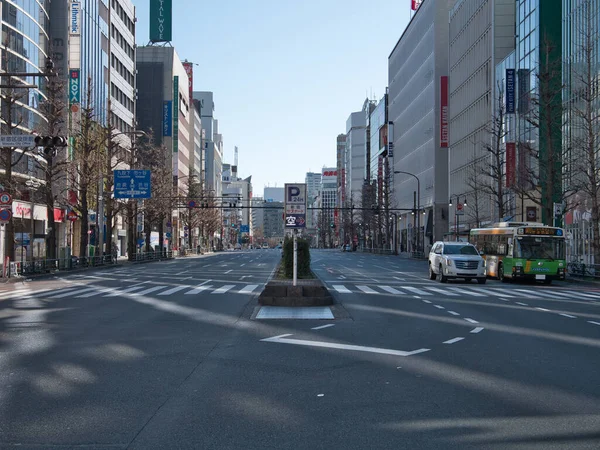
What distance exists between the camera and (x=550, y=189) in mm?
37562

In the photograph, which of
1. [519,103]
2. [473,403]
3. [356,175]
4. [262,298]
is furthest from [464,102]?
[356,175]

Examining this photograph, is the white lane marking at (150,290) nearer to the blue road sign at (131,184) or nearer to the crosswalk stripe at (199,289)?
the crosswalk stripe at (199,289)

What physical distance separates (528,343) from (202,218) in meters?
91.1

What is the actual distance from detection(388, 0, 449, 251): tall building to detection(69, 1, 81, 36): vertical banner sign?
44775 millimetres

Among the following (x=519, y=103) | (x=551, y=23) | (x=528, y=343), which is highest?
(x=551, y=23)

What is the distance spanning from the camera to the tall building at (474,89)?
65312 millimetres

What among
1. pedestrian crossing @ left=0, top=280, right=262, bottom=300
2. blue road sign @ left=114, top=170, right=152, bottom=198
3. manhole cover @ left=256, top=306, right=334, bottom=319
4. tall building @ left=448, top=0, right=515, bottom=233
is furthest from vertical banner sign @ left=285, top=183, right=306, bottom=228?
tall building @ left=448, top=0, right=515, bottom=233

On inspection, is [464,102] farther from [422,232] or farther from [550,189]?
[550,189]

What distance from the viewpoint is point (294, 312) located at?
1741cm

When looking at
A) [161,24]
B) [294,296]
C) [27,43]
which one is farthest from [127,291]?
[161,24]

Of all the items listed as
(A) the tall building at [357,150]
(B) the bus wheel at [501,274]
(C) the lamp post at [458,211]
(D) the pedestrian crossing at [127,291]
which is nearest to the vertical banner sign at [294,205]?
(D) the pedestrian crossing at [127,291]

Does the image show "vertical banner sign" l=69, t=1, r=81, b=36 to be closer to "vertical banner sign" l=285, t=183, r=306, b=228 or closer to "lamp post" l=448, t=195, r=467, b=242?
"lamp post" l=448, t=195, r=467, b=242

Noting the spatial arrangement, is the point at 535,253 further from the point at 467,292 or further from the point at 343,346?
the point at 343,346

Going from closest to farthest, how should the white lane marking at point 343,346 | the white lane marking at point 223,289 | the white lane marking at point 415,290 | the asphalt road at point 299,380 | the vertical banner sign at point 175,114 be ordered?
the asphalt road at point 299,380
the white lane marking at point 343,346
the white lane marking at point 415,290
the white lane marking at point 223,289
the vertical banner sign at point 175,114
